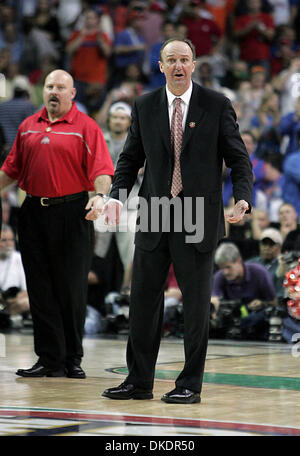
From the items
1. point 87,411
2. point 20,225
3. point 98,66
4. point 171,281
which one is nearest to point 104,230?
point 171,281

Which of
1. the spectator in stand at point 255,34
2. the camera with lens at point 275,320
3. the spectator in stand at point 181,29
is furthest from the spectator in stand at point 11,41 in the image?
the camera with lens at point 275,320

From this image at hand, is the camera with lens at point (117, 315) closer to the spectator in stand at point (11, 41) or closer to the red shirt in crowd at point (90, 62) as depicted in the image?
the red shirt in crowd at point (90, 62)

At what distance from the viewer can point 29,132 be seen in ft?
22.2

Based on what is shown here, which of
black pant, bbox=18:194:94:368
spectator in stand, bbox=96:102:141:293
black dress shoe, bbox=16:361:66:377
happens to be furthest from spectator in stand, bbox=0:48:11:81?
black dress shoe, bbox=16:361:66:377

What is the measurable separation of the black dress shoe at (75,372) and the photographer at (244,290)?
3.14 metres

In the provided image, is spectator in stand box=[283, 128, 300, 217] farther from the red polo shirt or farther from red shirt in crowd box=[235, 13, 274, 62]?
the red polo shirt

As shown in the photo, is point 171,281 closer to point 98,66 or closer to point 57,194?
point 57,194

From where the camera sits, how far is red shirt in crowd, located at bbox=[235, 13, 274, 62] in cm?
1480

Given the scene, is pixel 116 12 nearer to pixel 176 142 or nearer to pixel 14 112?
pixel 14 112

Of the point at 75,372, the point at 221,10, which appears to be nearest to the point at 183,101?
the point at 75,372

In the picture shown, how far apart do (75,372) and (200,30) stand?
893cm

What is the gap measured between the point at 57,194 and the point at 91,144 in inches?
16.7

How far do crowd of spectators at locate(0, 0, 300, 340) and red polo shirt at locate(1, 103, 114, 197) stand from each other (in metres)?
4.57

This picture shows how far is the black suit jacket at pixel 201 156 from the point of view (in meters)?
5.32
